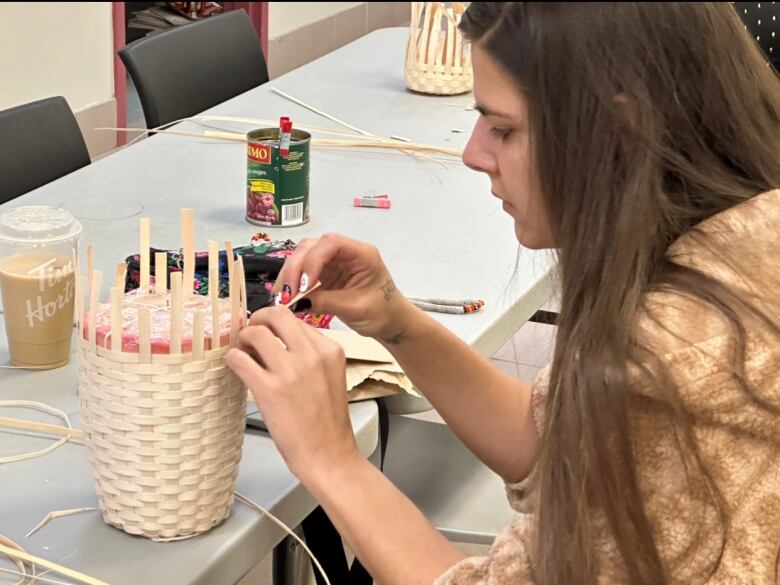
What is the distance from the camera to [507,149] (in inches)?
41.0

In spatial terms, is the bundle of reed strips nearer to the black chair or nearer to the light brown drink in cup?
the light brown drink in cup

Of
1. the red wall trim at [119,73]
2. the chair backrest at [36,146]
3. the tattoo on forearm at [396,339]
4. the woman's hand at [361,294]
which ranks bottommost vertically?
the red wall trim at [119,73]

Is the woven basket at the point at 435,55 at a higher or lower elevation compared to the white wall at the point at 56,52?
higher

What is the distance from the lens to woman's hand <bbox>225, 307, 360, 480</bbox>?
39.0 inches

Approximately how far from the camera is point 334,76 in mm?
2594

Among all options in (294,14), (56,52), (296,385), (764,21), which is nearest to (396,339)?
(296,385)

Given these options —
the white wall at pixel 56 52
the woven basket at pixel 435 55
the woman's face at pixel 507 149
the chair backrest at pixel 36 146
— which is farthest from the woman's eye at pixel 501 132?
the white wall at pixel 56 52

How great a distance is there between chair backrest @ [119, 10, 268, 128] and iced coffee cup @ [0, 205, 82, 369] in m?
1.05

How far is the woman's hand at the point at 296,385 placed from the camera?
992 mm

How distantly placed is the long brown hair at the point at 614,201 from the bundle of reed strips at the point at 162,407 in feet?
0.91

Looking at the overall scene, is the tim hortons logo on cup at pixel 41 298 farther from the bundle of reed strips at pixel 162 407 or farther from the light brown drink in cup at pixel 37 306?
the bundle of reed strips at pixel 162 407

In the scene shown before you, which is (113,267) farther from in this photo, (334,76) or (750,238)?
(334,76)

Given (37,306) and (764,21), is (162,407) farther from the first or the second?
(764,21)

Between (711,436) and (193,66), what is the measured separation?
1821 millimetres
